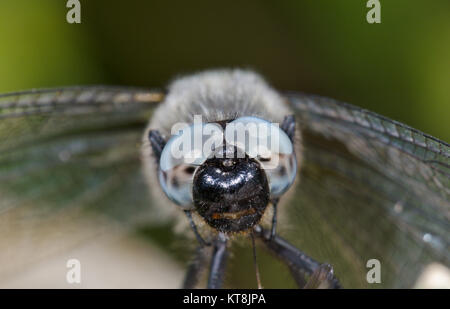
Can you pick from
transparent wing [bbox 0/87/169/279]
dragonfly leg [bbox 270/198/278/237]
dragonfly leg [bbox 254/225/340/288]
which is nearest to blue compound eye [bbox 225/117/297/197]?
dragonfly leg [bbox 270/198/278/237]

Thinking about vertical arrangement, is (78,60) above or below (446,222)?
above

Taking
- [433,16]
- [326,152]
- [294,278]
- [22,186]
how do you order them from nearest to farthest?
[294,278] → [326,152] → [22,186] → [433,16]

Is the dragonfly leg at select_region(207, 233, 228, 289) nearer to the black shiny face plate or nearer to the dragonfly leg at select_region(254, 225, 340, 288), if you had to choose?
the dragonfly leg at select_region(254, 225, 340, 288)

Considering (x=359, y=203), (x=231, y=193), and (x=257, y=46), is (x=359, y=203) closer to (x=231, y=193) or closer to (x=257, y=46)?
(x=231, y=193)

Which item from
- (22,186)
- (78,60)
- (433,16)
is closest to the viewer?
(22,186)

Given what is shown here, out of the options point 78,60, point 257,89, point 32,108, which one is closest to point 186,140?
point 257,89

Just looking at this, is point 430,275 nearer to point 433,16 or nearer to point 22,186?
point 433,16
